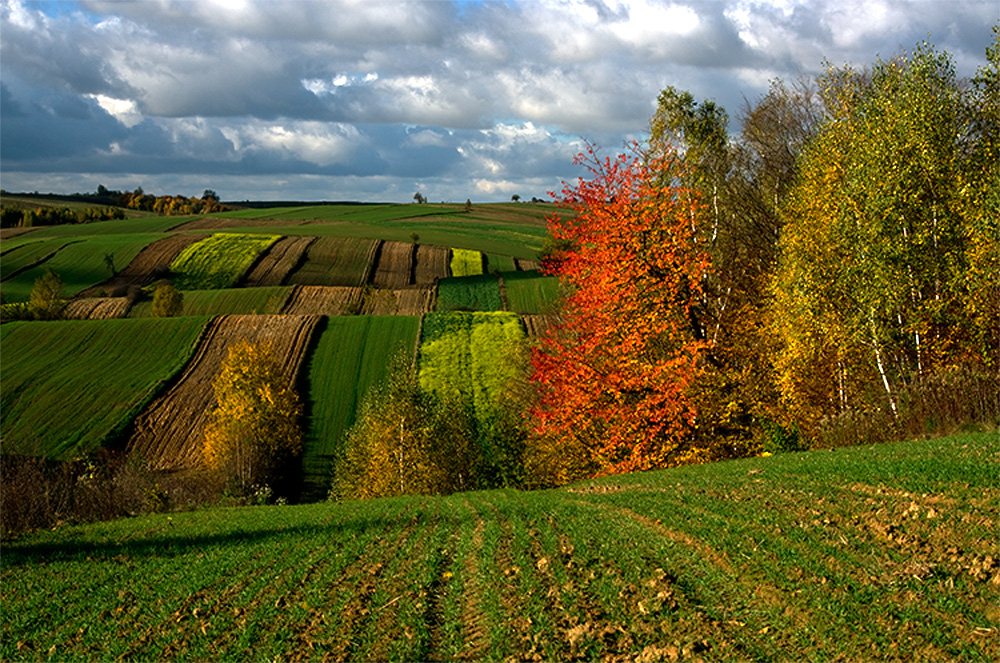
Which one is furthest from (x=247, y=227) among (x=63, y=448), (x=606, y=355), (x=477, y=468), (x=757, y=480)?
(x=757, y=480)

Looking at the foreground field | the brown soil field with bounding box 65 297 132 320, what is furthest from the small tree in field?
the foreground field

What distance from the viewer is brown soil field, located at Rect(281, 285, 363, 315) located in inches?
3135

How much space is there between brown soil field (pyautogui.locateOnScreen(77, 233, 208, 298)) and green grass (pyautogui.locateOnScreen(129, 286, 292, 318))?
27.9ft

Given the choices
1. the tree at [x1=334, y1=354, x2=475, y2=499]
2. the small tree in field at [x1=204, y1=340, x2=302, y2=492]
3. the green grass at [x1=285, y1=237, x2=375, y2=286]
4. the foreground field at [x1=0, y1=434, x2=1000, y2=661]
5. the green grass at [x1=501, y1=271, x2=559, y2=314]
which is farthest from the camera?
the green grass at [x1=285, y1=237, x2=375, y2=286]

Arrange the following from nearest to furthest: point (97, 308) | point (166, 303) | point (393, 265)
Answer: point (166, 303), point (97, 308), point (393, 265)

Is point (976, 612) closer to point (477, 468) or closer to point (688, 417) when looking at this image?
point (688, 417)

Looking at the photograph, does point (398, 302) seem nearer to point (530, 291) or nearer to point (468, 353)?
point (530, 291)

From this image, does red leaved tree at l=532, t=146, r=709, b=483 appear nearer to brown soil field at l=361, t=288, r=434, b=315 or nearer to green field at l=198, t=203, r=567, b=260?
brown soil field at l=361, t=288, r=434, b=315

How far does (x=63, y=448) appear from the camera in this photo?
49.8 metres

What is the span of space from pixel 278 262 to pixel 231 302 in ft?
58.3

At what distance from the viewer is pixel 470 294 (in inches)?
3356

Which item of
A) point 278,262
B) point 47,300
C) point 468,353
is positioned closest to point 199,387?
point 468,353

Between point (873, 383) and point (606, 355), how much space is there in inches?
427

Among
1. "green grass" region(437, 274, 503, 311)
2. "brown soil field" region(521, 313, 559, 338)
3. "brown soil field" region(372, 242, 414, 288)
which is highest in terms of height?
"brown soil field" region(372, 242, 414, 288)
